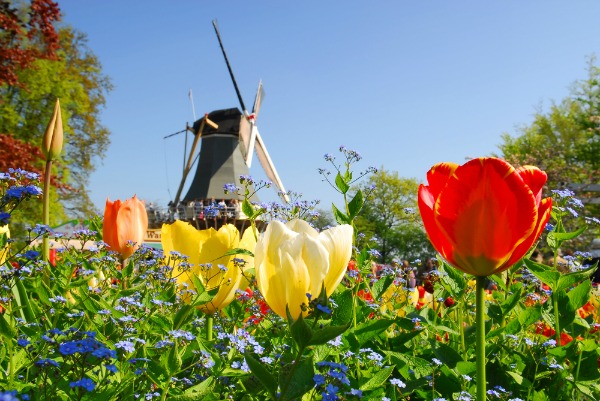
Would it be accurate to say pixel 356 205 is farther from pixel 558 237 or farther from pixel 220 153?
pixel 220 153

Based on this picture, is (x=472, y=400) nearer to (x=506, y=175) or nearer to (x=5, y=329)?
(x=506, y=175)

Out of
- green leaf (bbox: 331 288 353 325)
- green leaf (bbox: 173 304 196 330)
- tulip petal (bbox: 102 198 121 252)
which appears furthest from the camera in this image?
tulip petal (bbox: 102 198 121 252)

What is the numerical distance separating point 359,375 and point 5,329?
0.92m

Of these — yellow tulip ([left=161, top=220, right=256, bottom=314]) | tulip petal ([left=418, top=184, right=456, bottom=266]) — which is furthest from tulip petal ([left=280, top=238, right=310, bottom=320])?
yellow tulip ([left=161, top=220, right=256, bottom=314])

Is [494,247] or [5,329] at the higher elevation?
[494,247]

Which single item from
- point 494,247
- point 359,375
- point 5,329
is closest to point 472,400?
point 359,375

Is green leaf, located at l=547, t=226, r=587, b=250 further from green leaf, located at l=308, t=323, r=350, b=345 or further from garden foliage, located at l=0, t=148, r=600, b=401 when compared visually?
green leaf, located at l=308, t=323, r=350, b=345

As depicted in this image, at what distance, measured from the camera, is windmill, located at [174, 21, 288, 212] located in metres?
39.9

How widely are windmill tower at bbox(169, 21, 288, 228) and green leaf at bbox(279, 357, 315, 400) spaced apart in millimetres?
38163

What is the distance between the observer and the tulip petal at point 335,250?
1391 millimetres

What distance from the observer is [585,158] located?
2789 centimetres

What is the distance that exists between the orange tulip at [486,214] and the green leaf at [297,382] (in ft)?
1.29

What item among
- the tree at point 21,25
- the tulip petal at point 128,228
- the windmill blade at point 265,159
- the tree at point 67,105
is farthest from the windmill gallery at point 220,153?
the tulip petal at point 128,228

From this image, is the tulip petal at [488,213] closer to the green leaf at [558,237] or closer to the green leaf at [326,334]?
the green leaf at [326,334]
